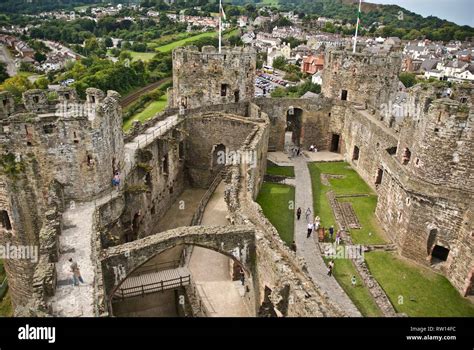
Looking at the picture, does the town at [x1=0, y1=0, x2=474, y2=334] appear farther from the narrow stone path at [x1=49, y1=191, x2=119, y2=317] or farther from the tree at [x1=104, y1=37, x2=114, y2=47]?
the tree at [x1=104, y1=37, x2=114, y2=47]

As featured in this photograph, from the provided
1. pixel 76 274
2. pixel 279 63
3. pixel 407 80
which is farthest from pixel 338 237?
pixel 279 63

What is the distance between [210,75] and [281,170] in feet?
27.6

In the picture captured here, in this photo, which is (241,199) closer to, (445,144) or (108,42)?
(445,144)

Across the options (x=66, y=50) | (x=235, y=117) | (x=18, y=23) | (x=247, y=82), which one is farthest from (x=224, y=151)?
(x=66, y=50)

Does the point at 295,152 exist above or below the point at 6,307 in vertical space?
above

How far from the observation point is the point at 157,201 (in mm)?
24250

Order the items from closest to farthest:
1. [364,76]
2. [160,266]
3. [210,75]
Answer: [160,266] < [210,75] < [364,76]

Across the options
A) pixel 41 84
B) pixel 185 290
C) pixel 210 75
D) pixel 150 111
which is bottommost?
pixel 150 111

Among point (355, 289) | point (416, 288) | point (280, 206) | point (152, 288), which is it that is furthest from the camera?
point (280, 206)

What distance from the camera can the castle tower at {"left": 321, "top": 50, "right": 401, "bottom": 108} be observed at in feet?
100

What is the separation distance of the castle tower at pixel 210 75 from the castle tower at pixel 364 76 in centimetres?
701

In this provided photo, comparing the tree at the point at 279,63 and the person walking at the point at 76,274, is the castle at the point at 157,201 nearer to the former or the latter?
the person walking at the point at 76,274

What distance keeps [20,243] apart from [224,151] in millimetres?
15066

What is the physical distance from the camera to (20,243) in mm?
16953
